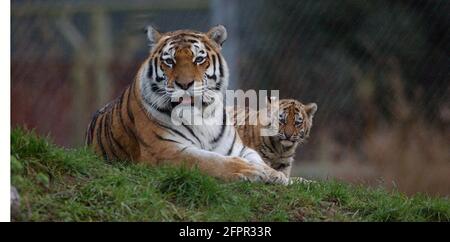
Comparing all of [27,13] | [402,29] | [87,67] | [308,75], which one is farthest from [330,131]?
[27,13]

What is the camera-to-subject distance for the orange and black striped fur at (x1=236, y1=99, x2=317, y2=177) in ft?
17.8

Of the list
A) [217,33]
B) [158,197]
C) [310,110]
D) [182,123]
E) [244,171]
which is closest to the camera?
[158,197]

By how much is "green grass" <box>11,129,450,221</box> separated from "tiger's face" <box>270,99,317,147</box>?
669 mm

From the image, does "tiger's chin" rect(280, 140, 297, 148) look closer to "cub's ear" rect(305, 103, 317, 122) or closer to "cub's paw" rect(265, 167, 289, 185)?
"cub's ear" rect(305, 103, 317, 122)

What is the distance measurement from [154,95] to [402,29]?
213cm

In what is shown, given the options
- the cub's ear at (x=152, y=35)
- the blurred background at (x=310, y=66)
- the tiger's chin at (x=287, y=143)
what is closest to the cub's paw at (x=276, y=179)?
the tiger's chin at (x=287, y=143)

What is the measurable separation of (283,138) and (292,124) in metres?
0.09

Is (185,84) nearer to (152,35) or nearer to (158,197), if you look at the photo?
(152,35)

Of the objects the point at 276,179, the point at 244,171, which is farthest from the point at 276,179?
the point at 244,171

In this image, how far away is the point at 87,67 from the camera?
6.30 m

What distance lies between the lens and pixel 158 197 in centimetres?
427

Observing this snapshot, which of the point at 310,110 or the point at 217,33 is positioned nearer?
the point at 217,33

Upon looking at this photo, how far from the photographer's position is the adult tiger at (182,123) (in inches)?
188
